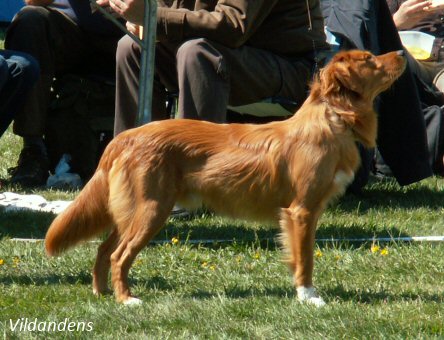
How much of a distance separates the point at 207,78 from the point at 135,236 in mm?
1685

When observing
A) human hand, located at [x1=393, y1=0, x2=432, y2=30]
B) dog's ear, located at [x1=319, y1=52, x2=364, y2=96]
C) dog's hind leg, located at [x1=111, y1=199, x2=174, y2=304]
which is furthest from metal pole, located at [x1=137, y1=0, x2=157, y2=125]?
human hand, located at [x1=393, y1=0, x2=432, y2=30]

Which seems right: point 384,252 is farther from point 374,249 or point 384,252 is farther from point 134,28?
point 134,28

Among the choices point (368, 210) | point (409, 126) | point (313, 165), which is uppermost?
point (313, 165)

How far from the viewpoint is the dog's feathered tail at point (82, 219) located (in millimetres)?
4457

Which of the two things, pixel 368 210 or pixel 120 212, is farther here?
pixel 368 210

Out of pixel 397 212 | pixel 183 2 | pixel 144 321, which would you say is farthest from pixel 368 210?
pixel 144 321

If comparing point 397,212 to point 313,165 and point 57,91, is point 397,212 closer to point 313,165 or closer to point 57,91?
point 313,165

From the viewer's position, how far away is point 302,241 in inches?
174

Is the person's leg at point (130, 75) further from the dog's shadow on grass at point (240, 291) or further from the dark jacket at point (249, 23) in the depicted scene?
the dog's shadow on grass at point (240, 291)

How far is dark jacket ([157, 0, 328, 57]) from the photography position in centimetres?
578

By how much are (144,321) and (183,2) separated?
9.37ft

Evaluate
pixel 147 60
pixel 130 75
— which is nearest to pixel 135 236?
pixel 147 60

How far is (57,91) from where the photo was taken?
7.70 m

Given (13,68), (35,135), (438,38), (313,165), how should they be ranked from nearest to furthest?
(313,165), (13,68), (35,135), (438,38)
